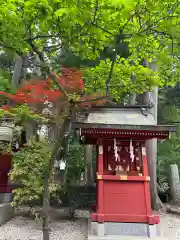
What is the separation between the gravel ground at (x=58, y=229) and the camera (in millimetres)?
5781

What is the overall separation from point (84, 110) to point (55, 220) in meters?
3.67

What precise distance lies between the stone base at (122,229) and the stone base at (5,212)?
2.70 m

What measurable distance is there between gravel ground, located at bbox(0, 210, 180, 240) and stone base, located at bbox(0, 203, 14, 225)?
0.49 feet

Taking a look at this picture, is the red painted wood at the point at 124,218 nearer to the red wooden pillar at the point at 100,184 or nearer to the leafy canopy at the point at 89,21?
the red wooden pillar at the point at 100,184

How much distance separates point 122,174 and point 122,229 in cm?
137

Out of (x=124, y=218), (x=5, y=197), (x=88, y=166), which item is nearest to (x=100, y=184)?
(x=124, y=218)

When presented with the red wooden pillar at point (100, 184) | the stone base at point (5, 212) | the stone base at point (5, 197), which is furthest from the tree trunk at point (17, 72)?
the red wooden pillar at point (100, 184)

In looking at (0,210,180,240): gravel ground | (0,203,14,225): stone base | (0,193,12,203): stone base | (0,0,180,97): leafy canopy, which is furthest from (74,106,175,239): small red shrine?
(0,193,12,203): stone base

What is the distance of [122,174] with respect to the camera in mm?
6371

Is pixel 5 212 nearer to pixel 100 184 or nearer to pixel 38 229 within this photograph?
pixel 38 229

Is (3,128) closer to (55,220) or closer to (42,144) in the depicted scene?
(42,144)

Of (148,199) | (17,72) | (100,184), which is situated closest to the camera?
(148,199)

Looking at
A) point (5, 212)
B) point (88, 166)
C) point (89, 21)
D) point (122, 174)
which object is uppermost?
point (89, 21)

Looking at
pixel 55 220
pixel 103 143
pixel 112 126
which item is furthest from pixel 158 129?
pixel 55 220
